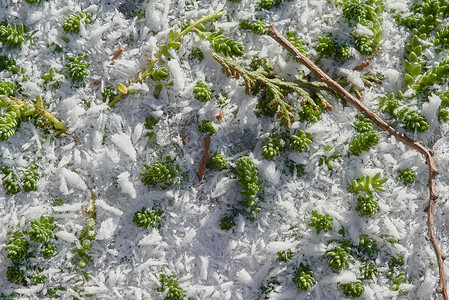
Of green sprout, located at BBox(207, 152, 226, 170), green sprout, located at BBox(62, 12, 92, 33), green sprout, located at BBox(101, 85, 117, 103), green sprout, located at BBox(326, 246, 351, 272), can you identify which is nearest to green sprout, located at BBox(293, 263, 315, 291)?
green sprout, located at BBox(326, 246, 351, 272)

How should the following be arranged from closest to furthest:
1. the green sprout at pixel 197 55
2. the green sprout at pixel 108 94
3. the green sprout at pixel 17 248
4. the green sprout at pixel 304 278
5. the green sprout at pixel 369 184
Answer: the green sprout at pixel 17 248, the green sprout at pixel 304 278, the green sprout at pixel 369 184, the green sprout at pixel 108 94, the green sprout at pixel 197 55

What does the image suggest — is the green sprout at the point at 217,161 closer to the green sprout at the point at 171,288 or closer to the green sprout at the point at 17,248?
the green sprout at the point at 171,288

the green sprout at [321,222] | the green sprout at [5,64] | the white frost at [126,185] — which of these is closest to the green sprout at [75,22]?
the green sprout at [5,64]

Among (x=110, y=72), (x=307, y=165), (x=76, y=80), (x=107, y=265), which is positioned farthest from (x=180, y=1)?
(x=107, y=265)

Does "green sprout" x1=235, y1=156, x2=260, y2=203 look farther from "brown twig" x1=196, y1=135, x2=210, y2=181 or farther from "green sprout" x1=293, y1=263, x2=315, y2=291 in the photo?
"green sprout" x1=293, y1=263, x2=315, y2=291

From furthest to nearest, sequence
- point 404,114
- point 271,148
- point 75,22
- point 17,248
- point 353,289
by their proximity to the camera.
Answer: point 404,114 → point 75,22 → point 271,148 → point 353,289 → point 17,248

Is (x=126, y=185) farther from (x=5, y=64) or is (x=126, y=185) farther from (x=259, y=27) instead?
(x=259, y=27)

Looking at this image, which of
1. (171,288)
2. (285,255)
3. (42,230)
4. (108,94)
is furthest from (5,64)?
(285,255)
